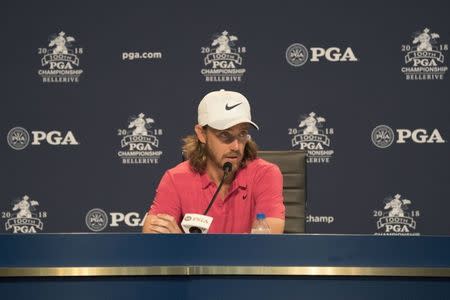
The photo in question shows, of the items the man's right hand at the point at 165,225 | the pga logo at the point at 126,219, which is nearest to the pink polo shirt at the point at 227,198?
the man's right hand at the point at 165,225

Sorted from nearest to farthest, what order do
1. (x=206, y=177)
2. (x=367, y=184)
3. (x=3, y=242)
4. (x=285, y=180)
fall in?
(x=3, y=242)
(x=206, y=177)
(x=285, y=180)
(x=367, y=184)

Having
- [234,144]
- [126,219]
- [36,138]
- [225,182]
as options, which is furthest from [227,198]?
[36,138]

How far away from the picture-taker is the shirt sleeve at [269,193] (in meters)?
2.98

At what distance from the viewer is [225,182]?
3080 millimetres

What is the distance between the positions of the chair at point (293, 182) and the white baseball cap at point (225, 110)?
0.63m

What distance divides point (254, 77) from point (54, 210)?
1.56 metres

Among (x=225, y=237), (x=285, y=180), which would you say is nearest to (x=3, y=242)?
(x=225, y=237)

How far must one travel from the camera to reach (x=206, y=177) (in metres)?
3.10

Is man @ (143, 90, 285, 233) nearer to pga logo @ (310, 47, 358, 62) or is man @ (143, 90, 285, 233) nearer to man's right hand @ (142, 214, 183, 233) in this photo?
man's right hand @ (142, 214, 183, 233)

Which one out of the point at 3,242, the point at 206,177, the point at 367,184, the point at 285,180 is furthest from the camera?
the point at 367,184

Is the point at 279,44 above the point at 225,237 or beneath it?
above

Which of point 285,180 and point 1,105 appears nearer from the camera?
point 285,180

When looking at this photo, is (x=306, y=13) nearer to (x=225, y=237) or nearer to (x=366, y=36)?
(x=366, y=36)

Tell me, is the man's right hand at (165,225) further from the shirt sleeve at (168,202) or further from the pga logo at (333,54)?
the pga logo at (333,54)
